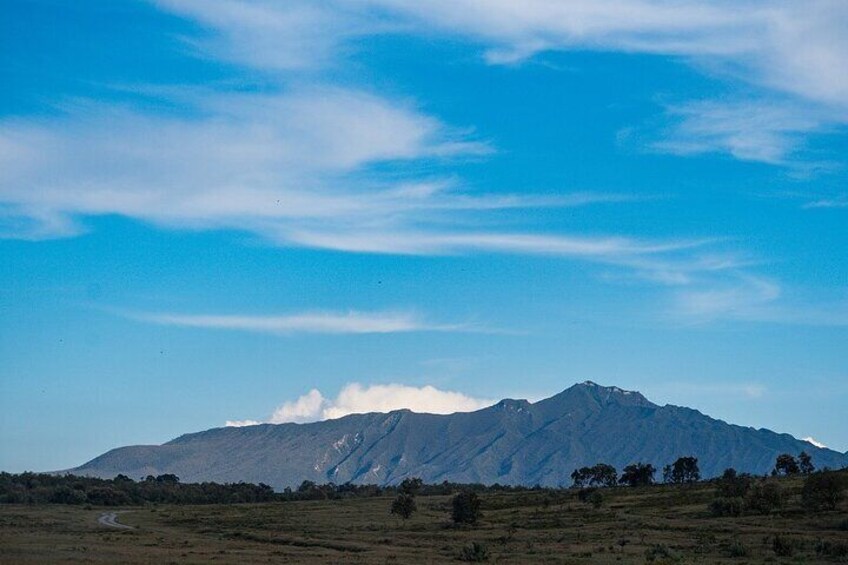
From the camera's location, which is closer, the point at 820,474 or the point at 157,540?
the point at 157,540

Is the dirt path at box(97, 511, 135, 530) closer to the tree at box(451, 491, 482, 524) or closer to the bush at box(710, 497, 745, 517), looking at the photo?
the tree at box(451, 491, 482, 524)

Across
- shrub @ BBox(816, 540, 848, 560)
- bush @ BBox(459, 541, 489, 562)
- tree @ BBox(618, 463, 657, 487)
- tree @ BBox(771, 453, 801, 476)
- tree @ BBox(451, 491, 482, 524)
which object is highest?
tree @ BBox(771, 453, 801, 476)

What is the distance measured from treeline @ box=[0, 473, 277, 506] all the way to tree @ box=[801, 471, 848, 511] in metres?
111

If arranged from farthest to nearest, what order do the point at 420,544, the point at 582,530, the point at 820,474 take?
1. the point at 820,474
2. the point at 582,530
3. the point at 420,544

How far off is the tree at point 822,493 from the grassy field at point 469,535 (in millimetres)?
1651

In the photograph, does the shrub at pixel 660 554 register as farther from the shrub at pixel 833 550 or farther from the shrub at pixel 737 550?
the shrub at pixel 833 550

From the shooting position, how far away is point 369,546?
77.5 meters

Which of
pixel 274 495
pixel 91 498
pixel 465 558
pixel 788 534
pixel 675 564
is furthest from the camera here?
pixel 274 495

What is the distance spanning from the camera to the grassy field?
65.7m

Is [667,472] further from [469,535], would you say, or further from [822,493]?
[469,535]

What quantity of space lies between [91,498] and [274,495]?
111 feet

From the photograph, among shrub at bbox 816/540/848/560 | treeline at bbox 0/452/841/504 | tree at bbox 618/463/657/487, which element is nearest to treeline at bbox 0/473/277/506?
treeline at bbox 0/452/841/504

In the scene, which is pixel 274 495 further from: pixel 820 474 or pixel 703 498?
pixel 820 474

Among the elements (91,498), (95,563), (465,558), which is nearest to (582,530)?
(465,558)
